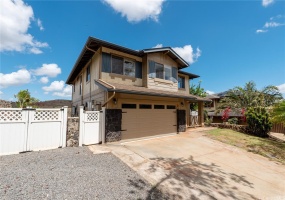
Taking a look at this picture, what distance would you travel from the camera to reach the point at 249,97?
18.6 m

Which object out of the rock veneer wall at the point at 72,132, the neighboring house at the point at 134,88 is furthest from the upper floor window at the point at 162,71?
the rock veneer wall at the point at 72,132

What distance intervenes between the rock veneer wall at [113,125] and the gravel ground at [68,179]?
8.88ft

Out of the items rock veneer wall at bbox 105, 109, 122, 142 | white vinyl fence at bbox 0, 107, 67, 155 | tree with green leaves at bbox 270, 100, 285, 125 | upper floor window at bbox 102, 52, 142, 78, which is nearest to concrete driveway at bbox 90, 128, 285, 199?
rock veneer wall at bbox 105, 109, 122, 142

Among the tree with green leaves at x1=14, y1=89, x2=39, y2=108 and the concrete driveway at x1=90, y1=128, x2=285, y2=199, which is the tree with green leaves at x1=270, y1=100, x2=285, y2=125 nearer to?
the concrete driveway at x1=90, y1=128, x2=285, y2=199

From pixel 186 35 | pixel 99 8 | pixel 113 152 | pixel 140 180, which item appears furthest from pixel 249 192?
pixel 186 35

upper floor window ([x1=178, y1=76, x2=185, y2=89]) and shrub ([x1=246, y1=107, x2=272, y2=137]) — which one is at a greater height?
upper floor window ([x1=178, y1=76, x2=185, y2=89])

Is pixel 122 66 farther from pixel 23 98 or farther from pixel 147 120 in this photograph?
pixel 23 98

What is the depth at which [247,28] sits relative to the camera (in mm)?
11055

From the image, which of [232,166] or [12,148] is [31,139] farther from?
[232,166]

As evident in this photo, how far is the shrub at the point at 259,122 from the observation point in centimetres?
1289

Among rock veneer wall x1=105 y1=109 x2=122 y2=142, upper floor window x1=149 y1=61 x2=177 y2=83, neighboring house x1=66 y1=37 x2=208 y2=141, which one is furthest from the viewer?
upper floor window x1=149 y1=61 x2=177 y2=83

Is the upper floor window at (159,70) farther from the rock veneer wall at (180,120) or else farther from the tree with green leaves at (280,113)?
the tree with green leaves at (280,113)

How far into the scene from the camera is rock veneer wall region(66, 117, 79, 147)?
7.29 m

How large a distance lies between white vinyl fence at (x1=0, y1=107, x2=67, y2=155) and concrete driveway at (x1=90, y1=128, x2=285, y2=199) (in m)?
2.16
